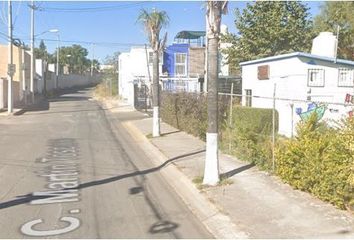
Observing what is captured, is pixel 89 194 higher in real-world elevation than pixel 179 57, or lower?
lower

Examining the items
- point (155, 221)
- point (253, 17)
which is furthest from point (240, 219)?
point (253, 17)

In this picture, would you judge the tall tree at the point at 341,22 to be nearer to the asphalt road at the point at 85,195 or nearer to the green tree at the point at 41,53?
the asphalt road at the point at 85,195

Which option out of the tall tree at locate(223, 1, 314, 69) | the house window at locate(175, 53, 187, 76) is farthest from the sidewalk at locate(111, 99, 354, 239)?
the house window at locate(175, 53, 187, 76)

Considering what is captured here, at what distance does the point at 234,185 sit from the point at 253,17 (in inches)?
997

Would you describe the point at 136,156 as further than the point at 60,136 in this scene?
No

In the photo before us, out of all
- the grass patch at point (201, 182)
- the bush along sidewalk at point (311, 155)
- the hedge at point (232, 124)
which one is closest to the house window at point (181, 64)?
the hedge at point (232, 124)

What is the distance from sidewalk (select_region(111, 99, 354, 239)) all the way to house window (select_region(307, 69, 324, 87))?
7.92 metres

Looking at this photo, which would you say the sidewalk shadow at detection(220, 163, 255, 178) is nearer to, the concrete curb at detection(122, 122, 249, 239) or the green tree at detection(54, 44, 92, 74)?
the concrete curb at detection(122, 122, 249, 239)

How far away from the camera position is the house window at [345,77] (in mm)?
19953

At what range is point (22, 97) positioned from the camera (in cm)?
4416

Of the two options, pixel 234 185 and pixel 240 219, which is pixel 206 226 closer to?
pixel 240 219

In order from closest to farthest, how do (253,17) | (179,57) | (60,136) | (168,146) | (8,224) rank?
(8,224) → (168,146) → (60,136) → (253,17) → (179,57)

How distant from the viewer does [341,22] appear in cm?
3884

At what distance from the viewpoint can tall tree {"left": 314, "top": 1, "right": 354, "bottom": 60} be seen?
116 feet
